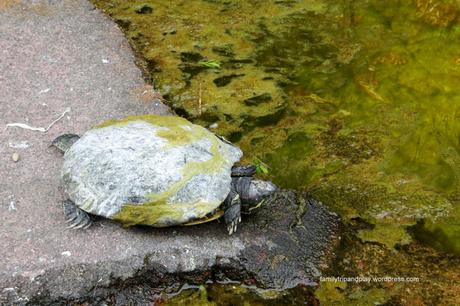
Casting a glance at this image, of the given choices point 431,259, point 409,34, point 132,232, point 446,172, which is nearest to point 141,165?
point 132,232

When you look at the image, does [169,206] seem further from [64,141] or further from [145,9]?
[145,9]

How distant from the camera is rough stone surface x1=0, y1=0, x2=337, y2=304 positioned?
113 inches

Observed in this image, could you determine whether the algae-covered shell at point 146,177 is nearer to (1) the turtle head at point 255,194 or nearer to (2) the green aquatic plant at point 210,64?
(1) the turtle head at point 255,194

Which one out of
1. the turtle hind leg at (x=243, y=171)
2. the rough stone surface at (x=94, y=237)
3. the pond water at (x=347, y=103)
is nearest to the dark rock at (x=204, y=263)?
the rough stone surface at (x=94, y=237)

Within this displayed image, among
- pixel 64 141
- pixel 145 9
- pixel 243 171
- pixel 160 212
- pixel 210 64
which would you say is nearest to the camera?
pixel 160 212

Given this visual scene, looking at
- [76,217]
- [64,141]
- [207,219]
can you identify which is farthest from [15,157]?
[207,219]

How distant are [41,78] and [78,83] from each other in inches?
11.7

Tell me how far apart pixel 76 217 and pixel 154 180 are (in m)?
0.48

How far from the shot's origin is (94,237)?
3.03 meters

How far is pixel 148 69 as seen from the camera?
4.69 metres

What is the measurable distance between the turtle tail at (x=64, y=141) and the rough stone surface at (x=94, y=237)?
0.10 meters

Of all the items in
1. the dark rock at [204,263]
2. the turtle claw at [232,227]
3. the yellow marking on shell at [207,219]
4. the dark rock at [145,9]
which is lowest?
the dark rock at [204,263]

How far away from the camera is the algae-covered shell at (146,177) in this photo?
2.95 metres

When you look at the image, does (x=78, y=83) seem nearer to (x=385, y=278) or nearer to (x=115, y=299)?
(x=115, y=299)
